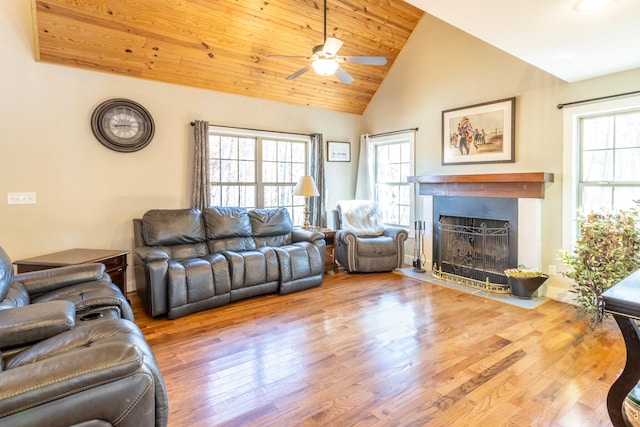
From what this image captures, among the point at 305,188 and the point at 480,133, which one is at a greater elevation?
the point at 480,133

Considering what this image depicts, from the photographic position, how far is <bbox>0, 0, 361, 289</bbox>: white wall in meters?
3.49

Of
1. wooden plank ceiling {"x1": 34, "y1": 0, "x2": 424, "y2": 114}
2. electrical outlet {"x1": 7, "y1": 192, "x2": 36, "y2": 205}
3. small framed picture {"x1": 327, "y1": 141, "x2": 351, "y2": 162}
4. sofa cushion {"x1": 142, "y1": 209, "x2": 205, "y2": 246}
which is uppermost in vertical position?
wooden plank ceiling {"x1": 34, "y1": 0, "x2": 424, "y2": 114}

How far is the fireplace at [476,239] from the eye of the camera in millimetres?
4184

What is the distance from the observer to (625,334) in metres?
1.51

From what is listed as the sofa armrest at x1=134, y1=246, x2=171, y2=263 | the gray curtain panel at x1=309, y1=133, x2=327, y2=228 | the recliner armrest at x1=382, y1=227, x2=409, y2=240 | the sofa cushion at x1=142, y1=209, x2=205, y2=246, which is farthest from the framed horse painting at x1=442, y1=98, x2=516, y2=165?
the sofa armrest at x1=134, y1=246, x2=171, y2=263

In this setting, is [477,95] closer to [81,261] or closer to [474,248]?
[474,248]

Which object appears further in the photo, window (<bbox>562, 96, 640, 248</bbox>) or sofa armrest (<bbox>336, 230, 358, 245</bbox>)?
sofa armrest (<bbox>336, 230, 358, 245</bbox>)

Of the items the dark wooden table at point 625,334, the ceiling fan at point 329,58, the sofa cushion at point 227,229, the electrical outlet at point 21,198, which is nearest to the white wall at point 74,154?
the electrical outlet at point 21,198

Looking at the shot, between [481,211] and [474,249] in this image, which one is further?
[474,249]

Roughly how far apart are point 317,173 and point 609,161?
3641mm

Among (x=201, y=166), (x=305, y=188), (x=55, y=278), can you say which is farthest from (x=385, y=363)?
(x=201, y=166)

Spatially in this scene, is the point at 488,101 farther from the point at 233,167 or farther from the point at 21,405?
the point at 21,405

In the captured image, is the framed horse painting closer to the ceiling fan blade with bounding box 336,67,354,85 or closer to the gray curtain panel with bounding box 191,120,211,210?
the ceiling fan blade with bounding box 336,67,354,85

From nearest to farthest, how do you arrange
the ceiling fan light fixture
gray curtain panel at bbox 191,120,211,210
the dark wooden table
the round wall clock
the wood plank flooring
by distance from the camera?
the dark wooden table, the wood plank flooring, the ceiling fan light fixture, the round wall clock, gray curtain panel at bbox 191,120,211,210
